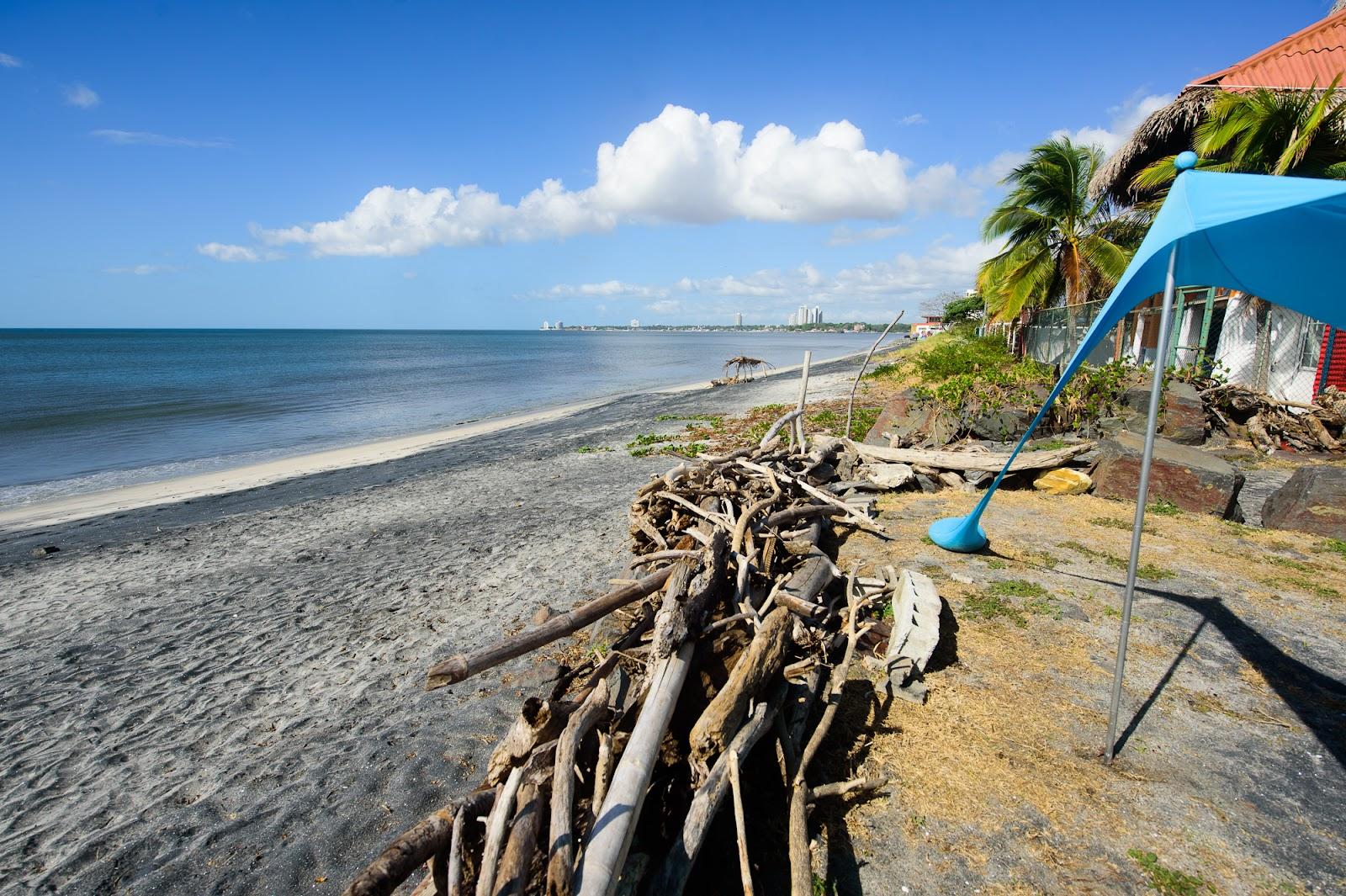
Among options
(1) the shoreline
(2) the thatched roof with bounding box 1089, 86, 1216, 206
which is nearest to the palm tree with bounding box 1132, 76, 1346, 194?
(2) the thatched roof with bounding box 1089, 86, 1216, 206

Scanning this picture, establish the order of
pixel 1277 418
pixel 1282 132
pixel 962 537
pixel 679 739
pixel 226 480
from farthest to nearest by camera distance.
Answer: pixel 226 480, pixel 1282 132, pixel 1277 418, pixel 962 537, pixel 679 739

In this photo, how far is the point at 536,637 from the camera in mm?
3619

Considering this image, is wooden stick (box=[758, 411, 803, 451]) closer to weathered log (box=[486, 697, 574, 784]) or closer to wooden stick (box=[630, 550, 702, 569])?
wooden stick (box=[630, 550, 702, 569])

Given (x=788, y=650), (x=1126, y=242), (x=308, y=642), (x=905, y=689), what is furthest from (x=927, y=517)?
(x=1126, y=242)

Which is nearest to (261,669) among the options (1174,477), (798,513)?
(798,513)

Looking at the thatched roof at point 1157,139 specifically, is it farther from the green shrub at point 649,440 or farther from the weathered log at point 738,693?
the weathered log at point 738,693

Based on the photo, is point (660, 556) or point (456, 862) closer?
point (456, 862)

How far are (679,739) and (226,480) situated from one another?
1613 centimetres

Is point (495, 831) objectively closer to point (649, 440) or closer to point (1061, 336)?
point (649, 440)

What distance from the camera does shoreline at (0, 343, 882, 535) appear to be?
12625 millimetres

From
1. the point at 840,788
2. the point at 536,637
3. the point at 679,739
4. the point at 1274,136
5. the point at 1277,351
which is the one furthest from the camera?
the point at 1277,351

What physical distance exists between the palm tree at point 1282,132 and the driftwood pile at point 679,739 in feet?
42.7

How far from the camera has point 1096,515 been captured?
7.78 meters

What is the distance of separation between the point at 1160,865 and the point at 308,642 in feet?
22.4
